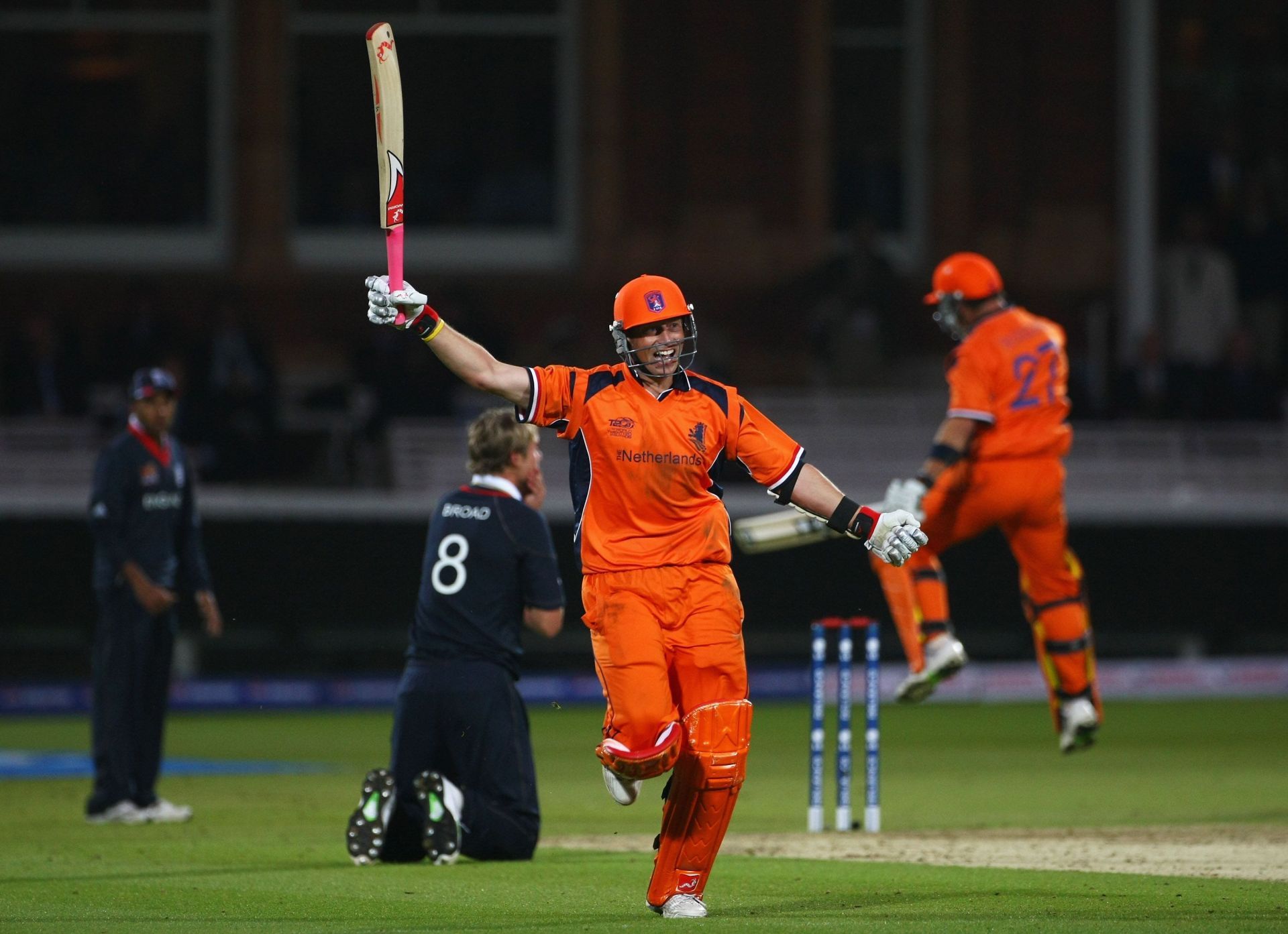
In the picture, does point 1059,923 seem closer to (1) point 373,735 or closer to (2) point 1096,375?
(1) point 373,735

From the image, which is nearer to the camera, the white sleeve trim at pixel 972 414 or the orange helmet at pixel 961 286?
the white sleeve trim at pixel 972 414

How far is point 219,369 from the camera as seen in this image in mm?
19297

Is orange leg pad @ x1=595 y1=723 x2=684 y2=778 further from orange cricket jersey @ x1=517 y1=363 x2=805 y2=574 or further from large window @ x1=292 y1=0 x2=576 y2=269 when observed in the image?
large window @ x1=292 y1=0 x2=576 y2=269

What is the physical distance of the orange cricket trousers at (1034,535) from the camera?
471 inches

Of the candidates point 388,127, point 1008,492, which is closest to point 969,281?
point 1008,492

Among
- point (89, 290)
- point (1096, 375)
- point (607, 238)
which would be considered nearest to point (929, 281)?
point (1096, 375)

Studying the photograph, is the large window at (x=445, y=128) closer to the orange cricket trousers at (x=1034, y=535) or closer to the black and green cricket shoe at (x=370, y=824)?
Answer: the orange cricket trousers at (x=1034, y=535)

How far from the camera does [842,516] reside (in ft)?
25.1

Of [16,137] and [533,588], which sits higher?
[16,137]

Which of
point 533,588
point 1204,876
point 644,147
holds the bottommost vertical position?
point 1204,876

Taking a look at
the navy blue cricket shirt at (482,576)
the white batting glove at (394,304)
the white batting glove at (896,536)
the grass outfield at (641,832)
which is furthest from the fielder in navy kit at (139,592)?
the white batting glove at (896,536)

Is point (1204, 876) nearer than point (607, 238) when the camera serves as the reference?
Yes

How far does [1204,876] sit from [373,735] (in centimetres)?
858

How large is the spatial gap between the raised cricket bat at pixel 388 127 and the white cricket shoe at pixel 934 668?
4.86 m
